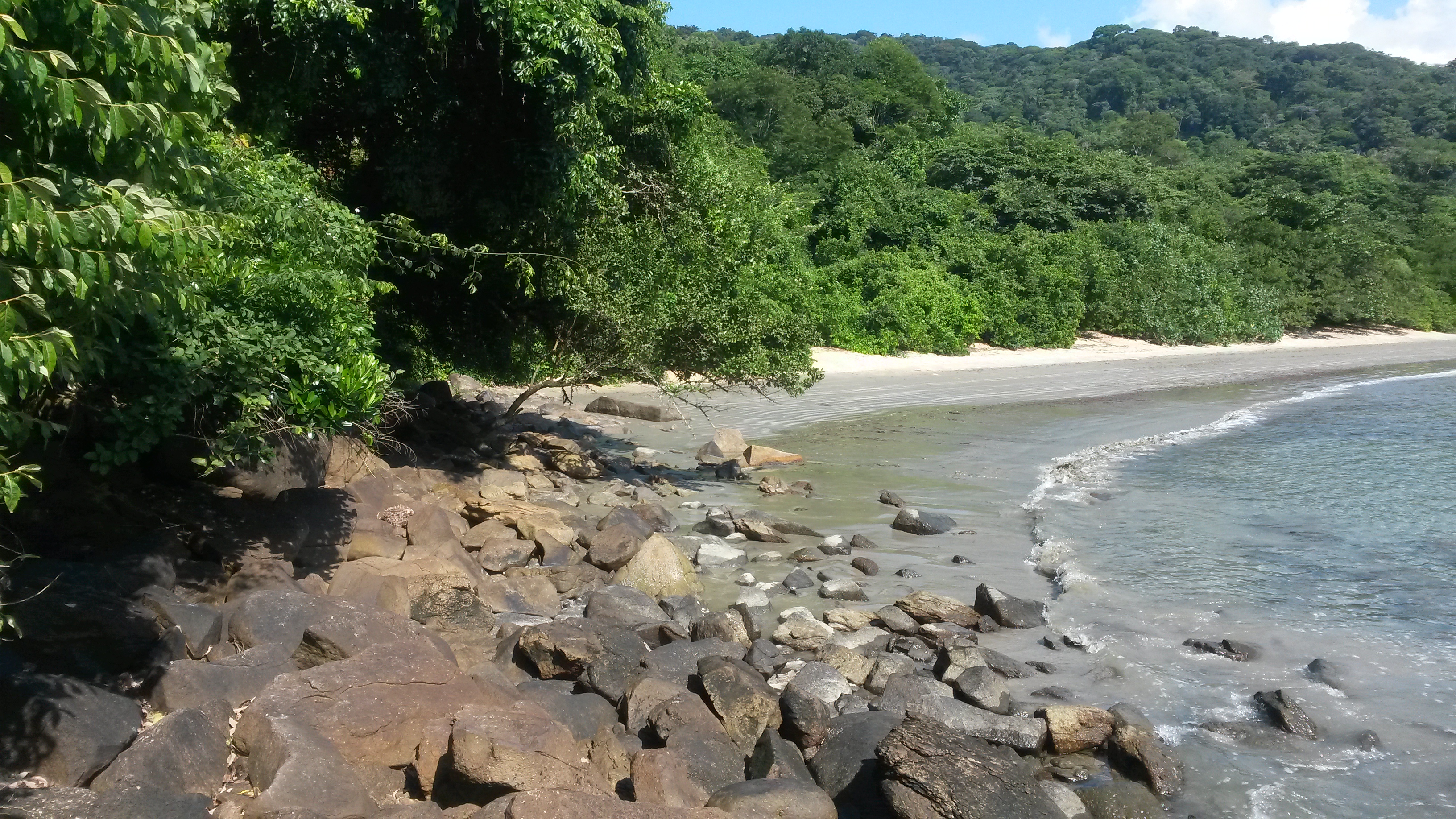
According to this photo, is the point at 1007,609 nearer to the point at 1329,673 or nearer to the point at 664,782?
the point at 1329,673

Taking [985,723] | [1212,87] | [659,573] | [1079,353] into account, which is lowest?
[985,723]

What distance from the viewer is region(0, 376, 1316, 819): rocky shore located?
19.0 feet

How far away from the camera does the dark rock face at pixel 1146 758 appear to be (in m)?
7.09

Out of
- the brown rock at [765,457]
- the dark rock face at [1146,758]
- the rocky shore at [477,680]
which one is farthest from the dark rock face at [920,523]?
the dark rock face at [1146,758]

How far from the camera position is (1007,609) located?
33.2 feet

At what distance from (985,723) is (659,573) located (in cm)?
386

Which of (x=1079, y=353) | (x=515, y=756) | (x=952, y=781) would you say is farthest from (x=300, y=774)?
(x=1079, y=353)

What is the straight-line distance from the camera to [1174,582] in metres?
11.6

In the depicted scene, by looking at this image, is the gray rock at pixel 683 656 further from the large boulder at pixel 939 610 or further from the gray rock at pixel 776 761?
the large boulder at pixel 939 610

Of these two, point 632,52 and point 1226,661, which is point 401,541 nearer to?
point 632,52

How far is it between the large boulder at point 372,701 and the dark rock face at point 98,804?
23.5 inches

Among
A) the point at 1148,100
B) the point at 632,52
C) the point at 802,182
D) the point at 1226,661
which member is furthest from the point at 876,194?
the point at 1148,100

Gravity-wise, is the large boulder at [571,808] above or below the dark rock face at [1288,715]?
above

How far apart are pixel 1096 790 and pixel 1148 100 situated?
121652mm
